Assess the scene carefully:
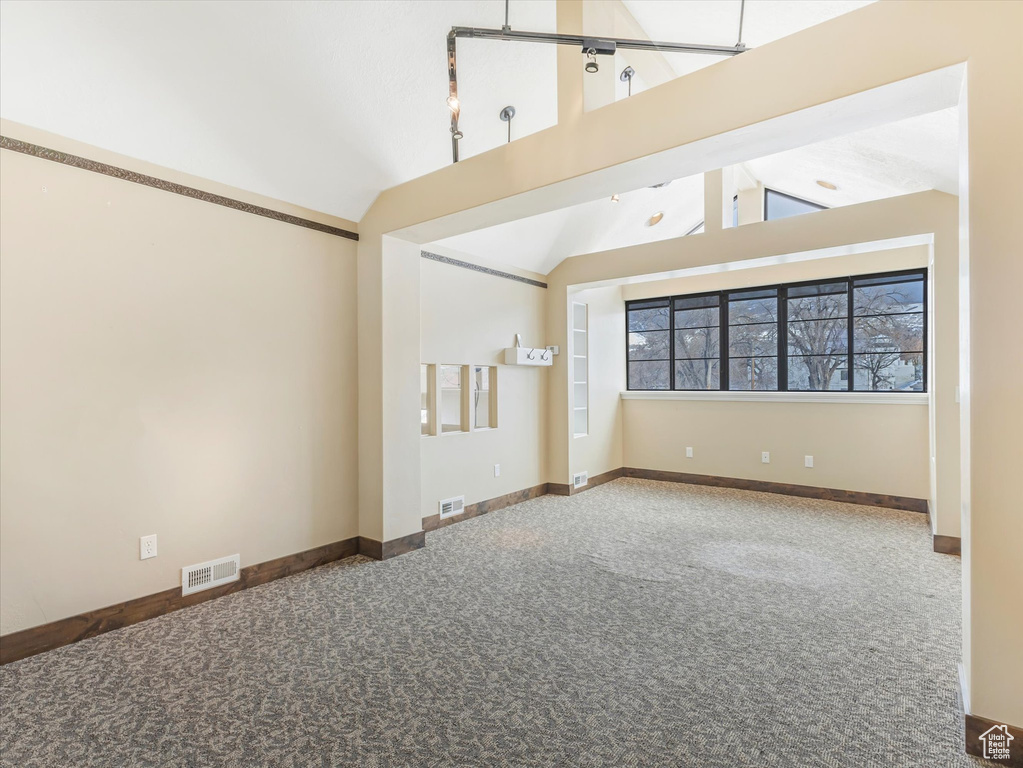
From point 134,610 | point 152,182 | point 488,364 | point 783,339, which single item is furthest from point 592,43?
point 783,339

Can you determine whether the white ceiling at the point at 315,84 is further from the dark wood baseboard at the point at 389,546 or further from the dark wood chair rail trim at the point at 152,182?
the dark wood baseboard at the point at 389,546

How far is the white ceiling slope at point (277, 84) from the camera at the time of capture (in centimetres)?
237

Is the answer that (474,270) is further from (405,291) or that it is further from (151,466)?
(151,466)

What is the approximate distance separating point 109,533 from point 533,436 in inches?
156

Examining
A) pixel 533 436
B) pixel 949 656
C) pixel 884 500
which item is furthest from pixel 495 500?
pixel 884 500

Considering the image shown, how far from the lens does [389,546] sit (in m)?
3.90

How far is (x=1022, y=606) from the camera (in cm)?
171

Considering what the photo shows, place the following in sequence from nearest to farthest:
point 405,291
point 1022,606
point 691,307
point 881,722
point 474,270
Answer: point 1022,606, point 881,722, point 405,291, point 474,270, point 691,307

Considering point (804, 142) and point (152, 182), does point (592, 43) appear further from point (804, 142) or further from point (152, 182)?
point (152, 182)

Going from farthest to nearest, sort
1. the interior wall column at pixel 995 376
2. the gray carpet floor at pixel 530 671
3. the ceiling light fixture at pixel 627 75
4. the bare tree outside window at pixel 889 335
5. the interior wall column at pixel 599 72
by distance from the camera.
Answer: the bare tree outside window at pixel 889 335
the ceiling light fixture at pixel 627 75
the interior wall column at pixel 599 72
the gray carpet floor at pixel 530 671
the interior wall column at pixel 995 376

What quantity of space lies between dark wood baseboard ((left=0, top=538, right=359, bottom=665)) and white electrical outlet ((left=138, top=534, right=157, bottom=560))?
228mm

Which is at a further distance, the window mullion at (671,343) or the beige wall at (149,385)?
the window mullion at (671,343)

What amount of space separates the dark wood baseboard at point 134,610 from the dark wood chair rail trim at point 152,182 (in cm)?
231

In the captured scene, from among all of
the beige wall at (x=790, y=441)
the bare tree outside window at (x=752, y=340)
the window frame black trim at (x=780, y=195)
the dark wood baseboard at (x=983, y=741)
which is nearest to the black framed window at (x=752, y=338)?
the bare tree outside window at (x=752, y=340)
